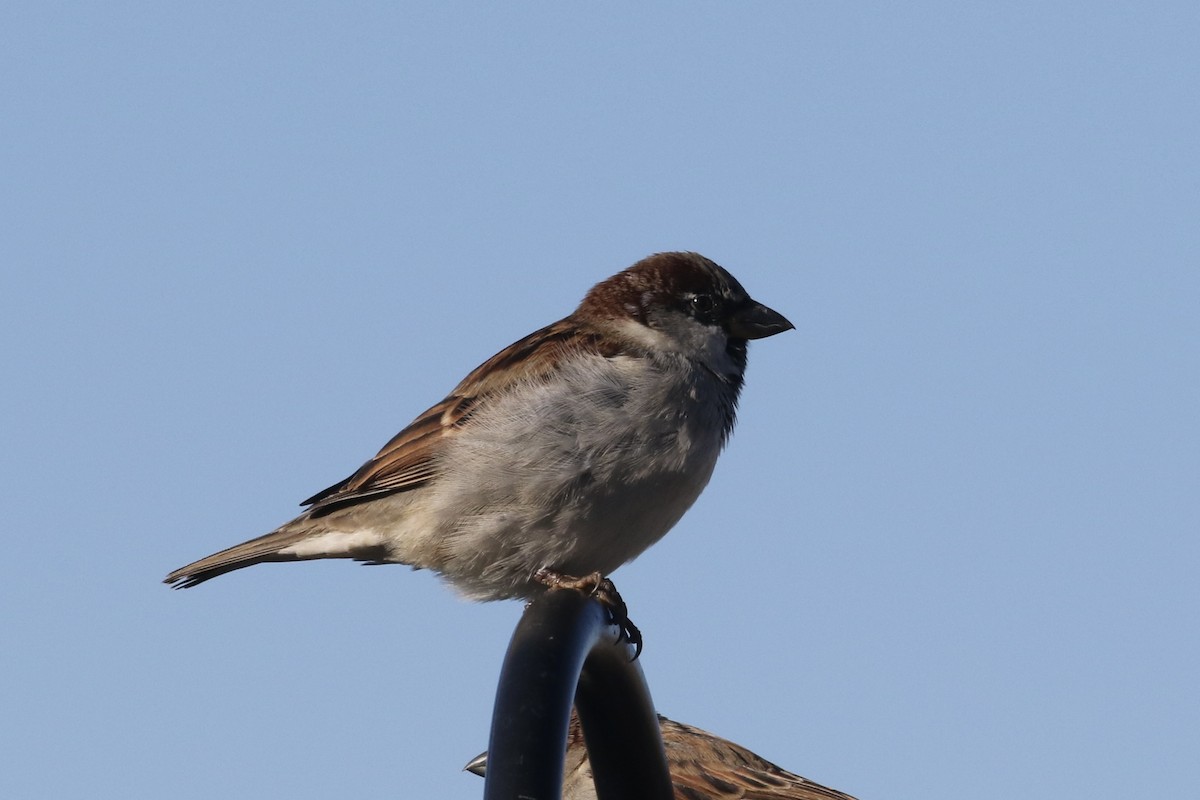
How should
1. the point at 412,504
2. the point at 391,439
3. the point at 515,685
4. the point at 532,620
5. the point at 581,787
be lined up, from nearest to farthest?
the point at 515,685 < the point at 532,620 < the point at 412,504 < the point at 391,439 < the point at 581,787

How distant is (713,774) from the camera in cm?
553

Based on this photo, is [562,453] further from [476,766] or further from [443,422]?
[476,766]

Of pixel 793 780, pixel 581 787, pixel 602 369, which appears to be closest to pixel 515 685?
pixel 602 369

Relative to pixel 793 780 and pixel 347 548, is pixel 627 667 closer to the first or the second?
pixel 347 548

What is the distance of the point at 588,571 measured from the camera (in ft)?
14.4

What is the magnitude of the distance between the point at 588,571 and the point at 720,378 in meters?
0.74

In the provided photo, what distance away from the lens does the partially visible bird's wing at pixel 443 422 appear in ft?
15.5

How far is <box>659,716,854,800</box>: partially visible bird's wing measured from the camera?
546cm

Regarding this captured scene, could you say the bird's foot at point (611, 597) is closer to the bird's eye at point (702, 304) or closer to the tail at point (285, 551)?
the tail at point (285, 551)

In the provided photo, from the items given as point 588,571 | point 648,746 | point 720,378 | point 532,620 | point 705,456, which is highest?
point 720,378

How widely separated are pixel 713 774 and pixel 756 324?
1.56 meters

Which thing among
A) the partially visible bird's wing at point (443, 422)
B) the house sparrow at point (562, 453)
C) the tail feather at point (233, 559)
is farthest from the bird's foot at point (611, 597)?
the tail feather at point (233, 559)

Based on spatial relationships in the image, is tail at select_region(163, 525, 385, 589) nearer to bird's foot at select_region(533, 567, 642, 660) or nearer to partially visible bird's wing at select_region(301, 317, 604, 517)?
partially visible bird's wing at select_region(301, 317, 604, 517)

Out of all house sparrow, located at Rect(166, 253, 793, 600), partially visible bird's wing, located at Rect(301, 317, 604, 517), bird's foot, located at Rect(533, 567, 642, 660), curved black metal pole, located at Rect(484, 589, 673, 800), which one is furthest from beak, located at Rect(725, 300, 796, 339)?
curved black metal pole, located at Rect(484, 589, 673, 800)
